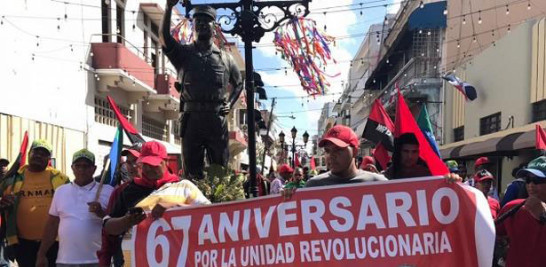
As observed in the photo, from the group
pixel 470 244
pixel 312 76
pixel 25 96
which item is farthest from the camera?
pixel 25 96

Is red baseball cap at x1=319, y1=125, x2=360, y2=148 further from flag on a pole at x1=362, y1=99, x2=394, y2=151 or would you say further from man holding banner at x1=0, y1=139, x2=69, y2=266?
man holding banner at x1=0, y1=139, x2=69, y2=266

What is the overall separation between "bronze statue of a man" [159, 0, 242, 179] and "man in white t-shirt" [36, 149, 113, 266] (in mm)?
1257

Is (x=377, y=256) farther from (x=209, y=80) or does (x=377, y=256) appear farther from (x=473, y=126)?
(x=473, y=126)

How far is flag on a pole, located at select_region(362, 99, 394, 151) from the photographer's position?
5566 millimetres

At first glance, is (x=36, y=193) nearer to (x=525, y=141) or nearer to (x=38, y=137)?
(x=38, y=137)

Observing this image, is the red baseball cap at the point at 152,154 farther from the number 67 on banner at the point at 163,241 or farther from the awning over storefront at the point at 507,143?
the awning over storefront at the point at 507,143

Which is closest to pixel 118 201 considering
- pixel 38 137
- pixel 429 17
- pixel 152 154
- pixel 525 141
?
pixel 152 154

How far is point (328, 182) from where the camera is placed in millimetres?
3371

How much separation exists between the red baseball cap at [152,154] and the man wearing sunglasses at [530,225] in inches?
92.9

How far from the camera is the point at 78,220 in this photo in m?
3.87

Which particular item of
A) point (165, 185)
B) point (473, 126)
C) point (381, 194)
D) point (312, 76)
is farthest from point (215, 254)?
point (473, 126)

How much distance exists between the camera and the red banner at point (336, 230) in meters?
3.06

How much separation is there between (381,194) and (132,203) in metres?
1.65

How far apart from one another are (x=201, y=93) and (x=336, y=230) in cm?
243
